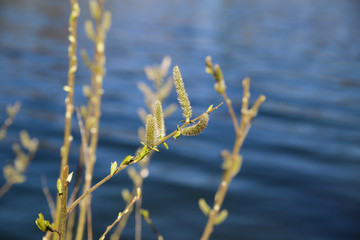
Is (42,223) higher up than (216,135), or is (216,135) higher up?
(216,135)

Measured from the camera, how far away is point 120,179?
235 inches

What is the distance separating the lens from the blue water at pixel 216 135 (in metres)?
5.23

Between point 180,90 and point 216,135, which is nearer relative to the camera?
point 180,90

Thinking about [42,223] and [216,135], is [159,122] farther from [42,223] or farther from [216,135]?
[216,135]

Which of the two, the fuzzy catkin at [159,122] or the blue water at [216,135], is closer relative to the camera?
the fuzzy catkin at [159,122]

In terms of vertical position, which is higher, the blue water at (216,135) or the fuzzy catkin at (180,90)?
the blue water at (216,135)

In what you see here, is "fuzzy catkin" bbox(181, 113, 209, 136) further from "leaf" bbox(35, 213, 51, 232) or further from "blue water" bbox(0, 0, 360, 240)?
"blue water" bbox(0, 0, 360, 240)

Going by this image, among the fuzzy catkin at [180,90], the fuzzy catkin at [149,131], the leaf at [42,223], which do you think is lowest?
the leaf at [42,223]

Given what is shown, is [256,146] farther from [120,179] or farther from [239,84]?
[239,84]

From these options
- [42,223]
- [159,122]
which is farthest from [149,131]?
[42,223]

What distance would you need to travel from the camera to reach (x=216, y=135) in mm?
7859

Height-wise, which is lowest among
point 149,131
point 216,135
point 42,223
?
point 42,223

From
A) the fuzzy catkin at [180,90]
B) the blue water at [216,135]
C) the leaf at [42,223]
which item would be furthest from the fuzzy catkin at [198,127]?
the blue water at [216,135]

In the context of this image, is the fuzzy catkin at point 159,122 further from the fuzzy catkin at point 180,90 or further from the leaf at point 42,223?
the leaf at point 42,223
